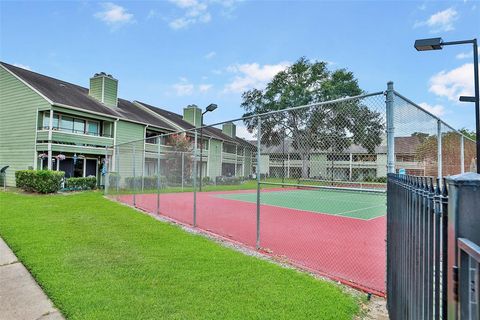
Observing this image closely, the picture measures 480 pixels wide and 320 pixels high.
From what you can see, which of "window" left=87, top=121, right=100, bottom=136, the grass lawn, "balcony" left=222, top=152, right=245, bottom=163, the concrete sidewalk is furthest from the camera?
"window" left=87, top=121, right=100, bottom=136

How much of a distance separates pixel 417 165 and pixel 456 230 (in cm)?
→ 476

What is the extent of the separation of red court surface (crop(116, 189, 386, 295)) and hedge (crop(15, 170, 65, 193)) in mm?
6088

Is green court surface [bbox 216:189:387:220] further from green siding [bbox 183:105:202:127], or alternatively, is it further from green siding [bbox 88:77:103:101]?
green siding [bbox 183:105:202:127]

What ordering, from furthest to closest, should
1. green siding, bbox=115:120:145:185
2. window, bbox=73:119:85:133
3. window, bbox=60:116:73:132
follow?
window, bbox=73:119:85:133 → window, bbox=60:116:73:132 → green siding, bbox=115:120:145:185

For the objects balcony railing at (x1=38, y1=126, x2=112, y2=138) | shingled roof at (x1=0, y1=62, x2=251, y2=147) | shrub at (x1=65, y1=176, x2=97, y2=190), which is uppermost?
shingled roof at (x1=0, y1=62, x2=251, y2=147)

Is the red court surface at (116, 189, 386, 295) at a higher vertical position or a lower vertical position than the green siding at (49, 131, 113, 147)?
lower

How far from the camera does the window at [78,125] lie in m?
20.9

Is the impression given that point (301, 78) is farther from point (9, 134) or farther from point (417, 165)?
point (417, 165)

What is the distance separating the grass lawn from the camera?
3.47 meters

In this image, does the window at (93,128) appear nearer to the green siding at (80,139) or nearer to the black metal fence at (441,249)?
the green siding at (80,139)

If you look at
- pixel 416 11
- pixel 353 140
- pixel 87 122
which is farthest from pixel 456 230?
pixel 87 122

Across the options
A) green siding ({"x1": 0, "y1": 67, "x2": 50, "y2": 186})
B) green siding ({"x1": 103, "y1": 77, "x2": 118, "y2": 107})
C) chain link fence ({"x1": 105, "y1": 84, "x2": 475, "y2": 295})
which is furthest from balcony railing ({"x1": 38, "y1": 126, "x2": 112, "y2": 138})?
chain link fence ({"x1": 105, "y1": 84, "x2": 475, "y2": 295})

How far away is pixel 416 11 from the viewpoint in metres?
13.4

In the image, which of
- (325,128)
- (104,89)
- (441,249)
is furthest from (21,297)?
(104,89)
